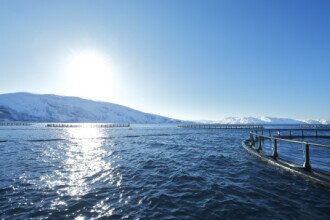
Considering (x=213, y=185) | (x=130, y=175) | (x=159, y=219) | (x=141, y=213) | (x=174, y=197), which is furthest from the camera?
(x=130, y=175)

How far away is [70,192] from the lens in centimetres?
966

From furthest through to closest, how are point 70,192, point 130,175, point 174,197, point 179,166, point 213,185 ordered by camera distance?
point 179,166 → point 130,175 → point 213,185 → point 70,192 → point 174,197

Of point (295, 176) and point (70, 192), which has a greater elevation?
point (295, 176)

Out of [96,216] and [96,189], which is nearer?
[96,216]

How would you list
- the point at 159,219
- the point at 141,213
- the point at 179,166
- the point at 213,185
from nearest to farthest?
1. the point at 159,219
2. the point at 141,213
3. the point at 213,185
4. the point at 179,166

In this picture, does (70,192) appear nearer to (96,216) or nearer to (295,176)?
(96,216)

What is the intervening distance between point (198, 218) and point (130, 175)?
22.4 ft

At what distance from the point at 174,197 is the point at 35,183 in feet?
24.8

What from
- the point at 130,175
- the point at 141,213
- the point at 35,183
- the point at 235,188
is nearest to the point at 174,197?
the point at 141,213

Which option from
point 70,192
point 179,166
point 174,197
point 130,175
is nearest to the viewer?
point 174,197

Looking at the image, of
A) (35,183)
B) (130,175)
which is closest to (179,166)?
→ (130,175)

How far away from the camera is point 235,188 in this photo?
1006 centimetres

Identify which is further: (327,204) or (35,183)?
(35,183)

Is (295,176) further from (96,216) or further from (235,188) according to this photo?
(96,216)
